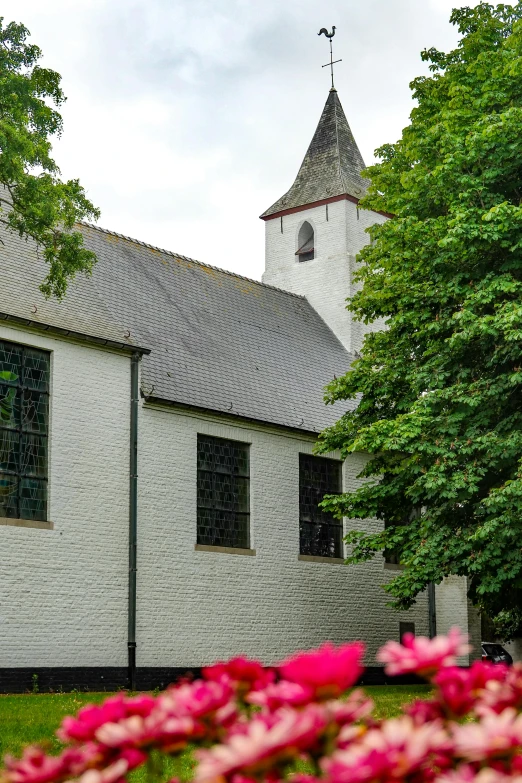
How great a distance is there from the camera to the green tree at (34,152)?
1399 cm

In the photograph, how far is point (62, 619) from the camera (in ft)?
65.3

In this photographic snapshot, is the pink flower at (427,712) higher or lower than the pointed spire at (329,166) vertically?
lower

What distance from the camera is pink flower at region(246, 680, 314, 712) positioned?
2.24 meters

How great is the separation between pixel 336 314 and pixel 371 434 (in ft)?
44.2

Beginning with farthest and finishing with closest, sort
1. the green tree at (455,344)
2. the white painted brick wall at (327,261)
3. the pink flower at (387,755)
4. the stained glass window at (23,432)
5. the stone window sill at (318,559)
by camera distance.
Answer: the white painted brick wall at (327,261) < the stone window sill at (318,559) < the stained glass window at (23,432) < the green tree at (455,344) < the pink flower at (387,755)

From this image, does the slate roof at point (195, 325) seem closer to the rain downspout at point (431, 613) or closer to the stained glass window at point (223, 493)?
the stained glass window at point (223, 493)

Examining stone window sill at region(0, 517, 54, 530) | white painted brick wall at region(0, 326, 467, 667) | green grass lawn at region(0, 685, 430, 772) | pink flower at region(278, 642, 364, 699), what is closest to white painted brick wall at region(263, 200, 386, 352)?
white painted brick wall at region(0, 326, 467, 667)

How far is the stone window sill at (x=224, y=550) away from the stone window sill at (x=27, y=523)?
163 inches

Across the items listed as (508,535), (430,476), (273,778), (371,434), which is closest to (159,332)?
(371,434)

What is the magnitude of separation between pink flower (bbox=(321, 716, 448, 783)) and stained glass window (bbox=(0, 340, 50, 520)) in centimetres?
1793

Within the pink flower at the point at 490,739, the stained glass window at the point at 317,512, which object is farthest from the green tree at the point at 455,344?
the pink flower at the point at 490,739

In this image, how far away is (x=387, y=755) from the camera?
206 centimetres

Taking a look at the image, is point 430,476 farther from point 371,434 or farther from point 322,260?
point 322,260

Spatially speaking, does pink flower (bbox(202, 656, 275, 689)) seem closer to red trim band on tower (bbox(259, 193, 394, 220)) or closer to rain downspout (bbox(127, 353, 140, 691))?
rain downspout (bbox(127, 353, 140, 691))
